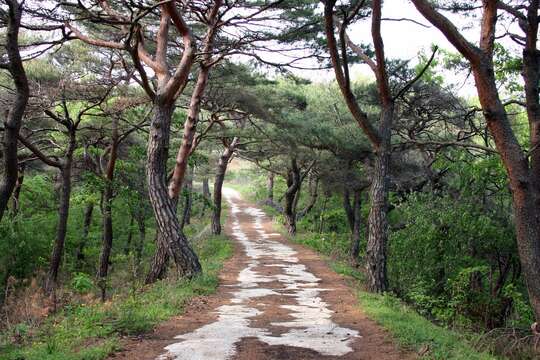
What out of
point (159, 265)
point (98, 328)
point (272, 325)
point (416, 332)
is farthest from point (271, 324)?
point (159, 265)

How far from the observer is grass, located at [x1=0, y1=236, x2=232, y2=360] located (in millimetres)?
5801

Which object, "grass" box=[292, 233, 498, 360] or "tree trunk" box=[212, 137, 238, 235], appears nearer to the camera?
"grass" box=[292, 233, 498, 360]

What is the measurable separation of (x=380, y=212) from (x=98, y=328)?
20.4 ft

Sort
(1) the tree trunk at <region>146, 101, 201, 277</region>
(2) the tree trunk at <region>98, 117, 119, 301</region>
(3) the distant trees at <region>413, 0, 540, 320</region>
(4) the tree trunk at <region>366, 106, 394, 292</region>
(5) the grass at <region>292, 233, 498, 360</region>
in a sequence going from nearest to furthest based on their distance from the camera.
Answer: (5) the grass at <region>292, 233, 498, 360</region>, (3) the distant trees at <region>413, 0, 540, 320</region>, (4) the tree trunk at <region>366, 106, 394, 292</region>, (1) the tree trunk at <region>146, 101, 201, 277</region>, (2) the tree trunk at <region>98, 117, 119, 301</region>

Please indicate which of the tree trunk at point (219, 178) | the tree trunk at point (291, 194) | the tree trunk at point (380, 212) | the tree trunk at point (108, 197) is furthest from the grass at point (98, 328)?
the tree trunk at point (291, 194)

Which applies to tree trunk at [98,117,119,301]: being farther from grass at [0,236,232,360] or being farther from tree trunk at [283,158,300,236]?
tree trunk at [283,158,300,236]

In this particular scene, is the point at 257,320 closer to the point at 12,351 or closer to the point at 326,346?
the point at 326,346

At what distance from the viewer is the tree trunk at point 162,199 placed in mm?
11602

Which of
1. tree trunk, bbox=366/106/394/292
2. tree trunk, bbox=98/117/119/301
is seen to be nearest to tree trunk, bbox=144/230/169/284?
tree trunk, bbox=98/117/119/301

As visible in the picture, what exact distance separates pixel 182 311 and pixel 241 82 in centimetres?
999

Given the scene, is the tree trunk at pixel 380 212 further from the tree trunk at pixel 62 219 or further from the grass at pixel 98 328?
the tree trunk at pixel 62 219

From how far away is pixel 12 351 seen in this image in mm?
6148

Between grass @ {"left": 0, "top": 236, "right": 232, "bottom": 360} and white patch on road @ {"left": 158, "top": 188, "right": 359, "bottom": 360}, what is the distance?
711 mm

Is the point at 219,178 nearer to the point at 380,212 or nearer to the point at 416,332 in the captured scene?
the point at 380,212
